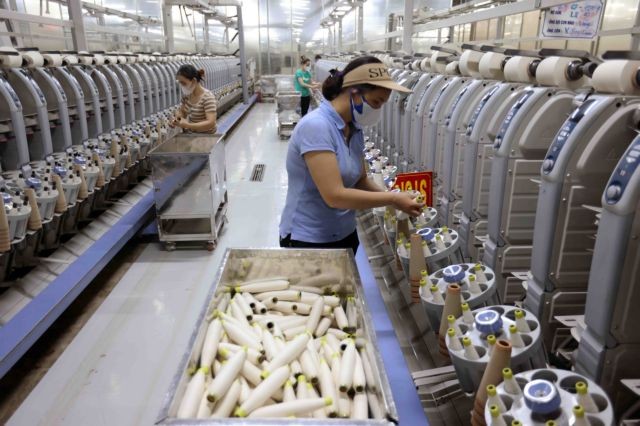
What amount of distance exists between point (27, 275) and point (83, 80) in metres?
2.34

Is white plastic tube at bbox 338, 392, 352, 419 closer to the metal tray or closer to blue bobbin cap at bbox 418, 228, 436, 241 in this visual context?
the metal tray

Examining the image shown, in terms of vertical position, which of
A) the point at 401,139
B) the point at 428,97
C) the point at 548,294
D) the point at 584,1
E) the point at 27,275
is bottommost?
the point at 27,275

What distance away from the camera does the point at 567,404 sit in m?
1.34

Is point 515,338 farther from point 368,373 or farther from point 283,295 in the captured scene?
point 283,295

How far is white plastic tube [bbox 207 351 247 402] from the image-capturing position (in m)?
1.48

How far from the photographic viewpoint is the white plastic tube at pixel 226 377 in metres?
1.48

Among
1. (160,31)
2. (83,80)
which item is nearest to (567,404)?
(83,80)

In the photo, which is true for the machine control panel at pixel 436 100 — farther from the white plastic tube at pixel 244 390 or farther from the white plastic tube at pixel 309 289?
the white plastic tube at pixel 244 390

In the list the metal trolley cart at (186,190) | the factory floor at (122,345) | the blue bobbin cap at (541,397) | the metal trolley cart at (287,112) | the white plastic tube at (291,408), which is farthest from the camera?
the metal trolley cart at (287,112)

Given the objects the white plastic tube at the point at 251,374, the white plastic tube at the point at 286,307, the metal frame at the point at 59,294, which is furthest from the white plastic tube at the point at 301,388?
the metal frame at the point at 59,294

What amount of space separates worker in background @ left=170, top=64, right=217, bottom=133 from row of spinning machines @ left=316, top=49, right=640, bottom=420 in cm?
288

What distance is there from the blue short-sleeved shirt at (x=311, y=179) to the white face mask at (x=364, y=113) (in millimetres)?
69

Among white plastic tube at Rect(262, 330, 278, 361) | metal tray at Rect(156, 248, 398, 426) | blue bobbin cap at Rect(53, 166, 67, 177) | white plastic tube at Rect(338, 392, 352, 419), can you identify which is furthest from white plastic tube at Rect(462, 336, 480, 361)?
blue bobbin cap at Rect(53, 166, 67, 177)

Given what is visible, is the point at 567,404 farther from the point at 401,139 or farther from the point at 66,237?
the point at 66,237
